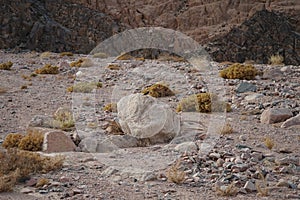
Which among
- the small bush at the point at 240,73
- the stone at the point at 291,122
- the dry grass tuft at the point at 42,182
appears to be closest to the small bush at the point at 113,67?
the small bush at the point at 240,73

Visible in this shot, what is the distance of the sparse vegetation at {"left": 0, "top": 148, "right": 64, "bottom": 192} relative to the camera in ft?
17.7

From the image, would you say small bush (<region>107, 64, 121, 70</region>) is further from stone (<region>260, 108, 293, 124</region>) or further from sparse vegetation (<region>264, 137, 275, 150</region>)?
sparse vegetation (<region>264, 137, 275, 150</region>)

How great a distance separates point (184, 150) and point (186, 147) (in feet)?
0.33

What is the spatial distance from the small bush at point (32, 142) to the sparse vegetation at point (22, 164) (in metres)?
0.55

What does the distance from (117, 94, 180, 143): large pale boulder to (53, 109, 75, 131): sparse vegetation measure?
1.34 metres

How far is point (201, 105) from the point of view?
9320 mm

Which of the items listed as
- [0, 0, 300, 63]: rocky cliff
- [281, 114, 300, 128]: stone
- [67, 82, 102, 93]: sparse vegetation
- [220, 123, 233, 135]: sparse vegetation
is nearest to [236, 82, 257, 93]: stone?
[281, 114, 300, 128]: stone

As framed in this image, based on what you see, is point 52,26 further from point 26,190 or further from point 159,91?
point 26,190

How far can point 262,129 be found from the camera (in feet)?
26.1

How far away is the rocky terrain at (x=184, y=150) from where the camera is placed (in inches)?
206

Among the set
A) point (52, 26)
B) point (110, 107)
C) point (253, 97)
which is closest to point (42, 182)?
point (110, 107)

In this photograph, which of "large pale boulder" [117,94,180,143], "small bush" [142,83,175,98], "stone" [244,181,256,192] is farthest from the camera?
"small bush" [142,83,175,98]

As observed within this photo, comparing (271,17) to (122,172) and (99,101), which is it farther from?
(122,172)

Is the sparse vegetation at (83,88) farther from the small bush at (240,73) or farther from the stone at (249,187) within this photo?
the stone at (249,187)
